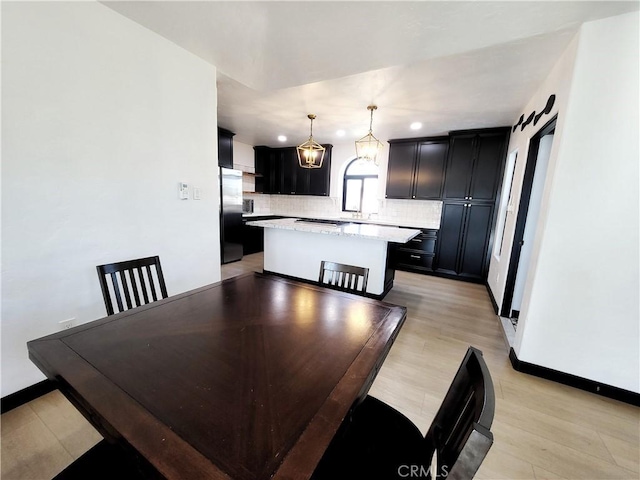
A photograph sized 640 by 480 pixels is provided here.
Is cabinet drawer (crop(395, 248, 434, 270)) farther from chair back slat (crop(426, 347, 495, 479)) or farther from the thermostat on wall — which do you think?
chair back slat (crop(426, 347, 495, 479))

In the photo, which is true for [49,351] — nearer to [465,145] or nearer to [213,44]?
[213,44]

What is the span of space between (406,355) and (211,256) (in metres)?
2.10

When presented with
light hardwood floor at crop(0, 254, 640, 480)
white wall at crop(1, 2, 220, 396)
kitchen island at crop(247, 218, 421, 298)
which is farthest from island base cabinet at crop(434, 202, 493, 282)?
white wall at crop(1, 2, 220, 396)

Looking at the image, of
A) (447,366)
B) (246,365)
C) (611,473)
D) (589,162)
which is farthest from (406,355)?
(589,162)

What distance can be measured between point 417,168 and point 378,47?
3.13 meters

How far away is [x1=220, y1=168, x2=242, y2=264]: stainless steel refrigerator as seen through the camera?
4609mm

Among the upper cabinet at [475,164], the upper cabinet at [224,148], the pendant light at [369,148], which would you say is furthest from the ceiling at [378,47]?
the upper cabinet at [224,148]

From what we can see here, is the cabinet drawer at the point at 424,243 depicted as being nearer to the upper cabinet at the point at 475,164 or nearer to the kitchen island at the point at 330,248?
the upper cabinet at the point at 475,164

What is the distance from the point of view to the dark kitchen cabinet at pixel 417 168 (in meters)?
4.55

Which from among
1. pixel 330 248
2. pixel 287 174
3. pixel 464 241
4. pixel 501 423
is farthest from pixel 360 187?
pixel 501 423

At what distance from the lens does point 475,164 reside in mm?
4156

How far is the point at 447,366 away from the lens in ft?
6.85

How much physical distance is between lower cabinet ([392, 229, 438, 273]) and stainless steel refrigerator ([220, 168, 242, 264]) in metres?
3.04

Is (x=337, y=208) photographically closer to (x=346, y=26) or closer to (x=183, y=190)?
(x=183, y=190)
